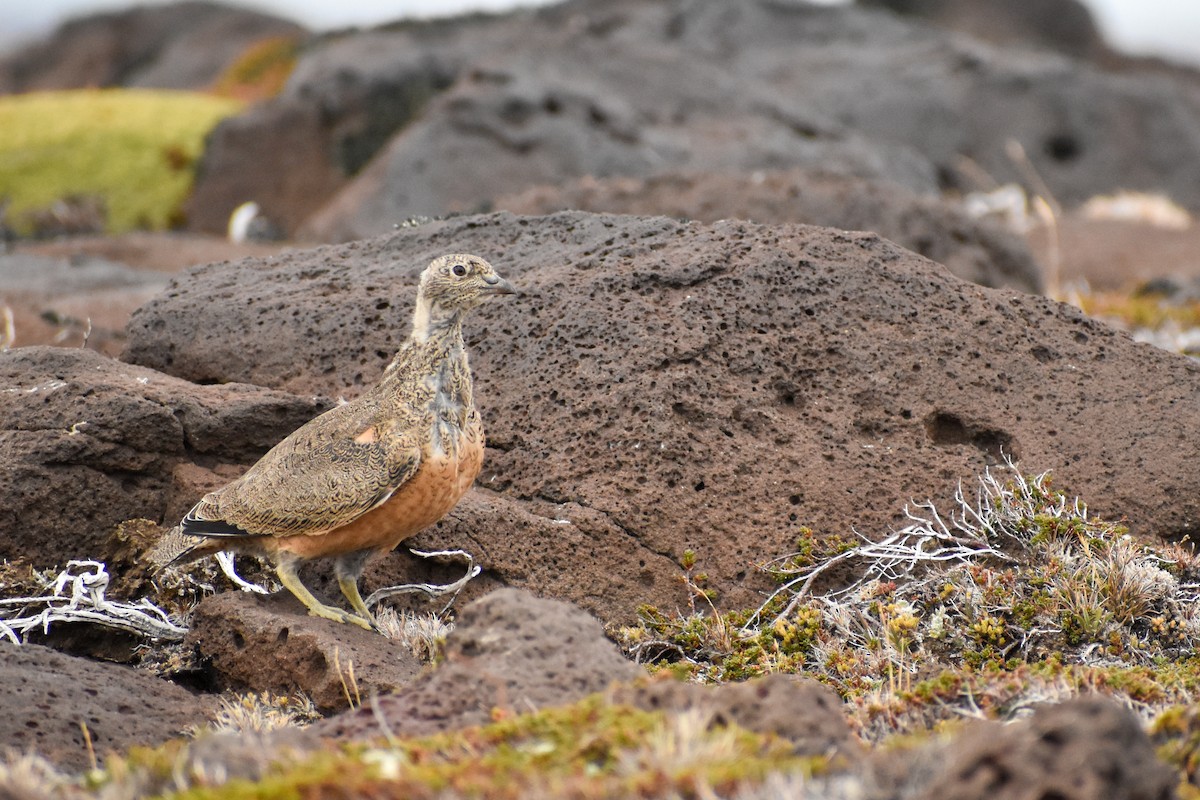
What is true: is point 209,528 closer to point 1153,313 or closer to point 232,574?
point 232,574

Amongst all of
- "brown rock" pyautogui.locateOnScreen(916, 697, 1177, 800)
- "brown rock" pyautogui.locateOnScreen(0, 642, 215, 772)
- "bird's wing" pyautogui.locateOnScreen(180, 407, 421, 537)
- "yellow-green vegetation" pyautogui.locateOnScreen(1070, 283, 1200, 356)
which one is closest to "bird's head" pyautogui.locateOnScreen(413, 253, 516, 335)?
"bird's wing" pyautogui.locateOnScreen(180, 407, 421, 537)

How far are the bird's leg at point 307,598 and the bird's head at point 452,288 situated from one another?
4.25 feet

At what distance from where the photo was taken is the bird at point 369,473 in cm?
604

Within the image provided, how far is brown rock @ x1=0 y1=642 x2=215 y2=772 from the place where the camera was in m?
5.13

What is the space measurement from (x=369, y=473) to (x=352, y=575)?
2.43ft

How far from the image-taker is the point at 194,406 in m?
7.03

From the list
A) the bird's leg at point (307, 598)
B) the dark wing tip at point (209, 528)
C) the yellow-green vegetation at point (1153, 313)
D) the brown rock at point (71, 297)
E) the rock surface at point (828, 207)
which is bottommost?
the yellow-green vegetation at point (1153, 313)

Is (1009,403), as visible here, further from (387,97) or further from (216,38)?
(216,38)

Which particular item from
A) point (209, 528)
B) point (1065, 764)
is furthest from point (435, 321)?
point (1065, 764)

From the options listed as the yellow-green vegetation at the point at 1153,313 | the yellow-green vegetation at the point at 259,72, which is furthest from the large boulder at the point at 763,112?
the yellow-green vegetation at the point at 259,72

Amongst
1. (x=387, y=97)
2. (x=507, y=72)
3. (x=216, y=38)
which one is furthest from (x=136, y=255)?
(x=216, y=38)

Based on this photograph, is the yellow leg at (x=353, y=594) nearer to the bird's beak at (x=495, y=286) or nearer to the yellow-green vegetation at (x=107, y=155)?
the bird's beak at (x=495, y=286)

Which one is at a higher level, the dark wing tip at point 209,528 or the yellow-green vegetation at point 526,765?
the yellow-green vegetation at point 526,765

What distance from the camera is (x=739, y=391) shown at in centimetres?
705
